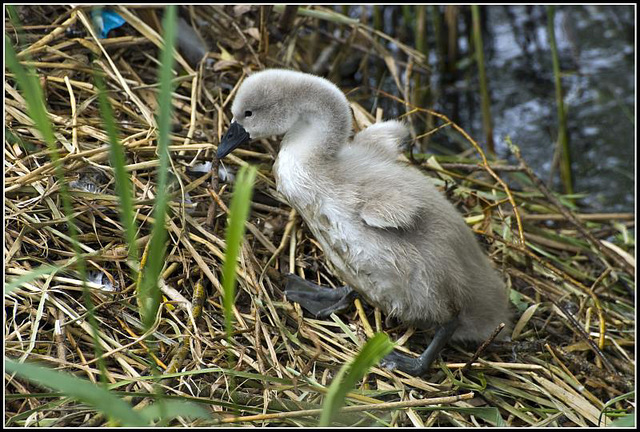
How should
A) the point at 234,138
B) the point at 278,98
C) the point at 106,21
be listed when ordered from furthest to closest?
1. the point at 106,21
2. the point at 234,138
3. the point at 278,98

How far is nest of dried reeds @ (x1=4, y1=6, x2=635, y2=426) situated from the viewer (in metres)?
2.36

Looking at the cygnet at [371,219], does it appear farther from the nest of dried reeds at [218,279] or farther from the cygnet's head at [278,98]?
the nest of dried reeds at [218,279]

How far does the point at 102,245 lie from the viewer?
270 centimetres

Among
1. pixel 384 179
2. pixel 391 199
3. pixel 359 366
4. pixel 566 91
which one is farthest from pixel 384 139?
pixel 566 91

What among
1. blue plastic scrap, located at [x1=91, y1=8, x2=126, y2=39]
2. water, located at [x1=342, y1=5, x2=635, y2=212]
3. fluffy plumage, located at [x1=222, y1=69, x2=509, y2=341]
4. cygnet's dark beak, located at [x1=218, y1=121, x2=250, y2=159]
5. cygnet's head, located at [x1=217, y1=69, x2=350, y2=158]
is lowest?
water, located at [x1=342, y1=5, x2=635, y2=212]

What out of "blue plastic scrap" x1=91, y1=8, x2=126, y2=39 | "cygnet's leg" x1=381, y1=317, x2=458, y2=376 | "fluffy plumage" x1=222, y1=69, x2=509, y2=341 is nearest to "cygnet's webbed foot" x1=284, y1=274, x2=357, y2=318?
"fluffy plumage" x1=222, y1=69, x2=509, y2=341

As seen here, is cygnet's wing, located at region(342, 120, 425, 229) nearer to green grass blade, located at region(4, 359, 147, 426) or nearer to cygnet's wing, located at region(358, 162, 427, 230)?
cygnet's wing, located at region(358, 162, 427, 230)

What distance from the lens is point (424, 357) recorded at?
8.71 ft

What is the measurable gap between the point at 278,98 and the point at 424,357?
3.43 feet

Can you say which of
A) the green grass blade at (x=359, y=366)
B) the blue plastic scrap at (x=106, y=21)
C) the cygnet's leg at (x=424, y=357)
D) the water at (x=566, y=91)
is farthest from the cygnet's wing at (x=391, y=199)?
the water at (x=566, y=91)

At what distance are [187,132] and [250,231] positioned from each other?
0.56 metres

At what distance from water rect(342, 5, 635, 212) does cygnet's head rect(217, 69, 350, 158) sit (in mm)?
1784

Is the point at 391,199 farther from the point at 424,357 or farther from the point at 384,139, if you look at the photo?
the point at 424,357

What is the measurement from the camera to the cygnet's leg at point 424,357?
103 inches
